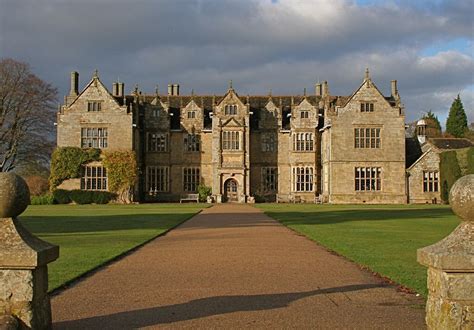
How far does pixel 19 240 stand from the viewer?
19.2 feet

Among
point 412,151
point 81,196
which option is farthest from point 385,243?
point 412,151

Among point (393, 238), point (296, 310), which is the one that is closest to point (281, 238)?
point (393, 238)

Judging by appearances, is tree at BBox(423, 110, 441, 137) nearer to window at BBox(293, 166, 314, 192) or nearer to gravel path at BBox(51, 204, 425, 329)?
window at BBox(293, 166, 314, 192)

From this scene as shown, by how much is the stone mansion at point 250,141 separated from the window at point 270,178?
0.27 feet

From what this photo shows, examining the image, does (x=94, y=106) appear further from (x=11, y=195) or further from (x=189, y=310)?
(x=11, y=195)

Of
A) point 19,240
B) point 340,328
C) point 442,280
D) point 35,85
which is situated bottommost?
point 340,328

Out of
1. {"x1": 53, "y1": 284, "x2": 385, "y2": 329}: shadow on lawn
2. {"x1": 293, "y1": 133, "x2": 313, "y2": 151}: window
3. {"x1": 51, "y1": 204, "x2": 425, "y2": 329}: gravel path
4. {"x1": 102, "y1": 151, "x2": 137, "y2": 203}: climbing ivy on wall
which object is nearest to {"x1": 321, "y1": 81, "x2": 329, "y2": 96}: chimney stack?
{"x1": 293, "y1": 133, "x2": 313, "y2": 151}: window

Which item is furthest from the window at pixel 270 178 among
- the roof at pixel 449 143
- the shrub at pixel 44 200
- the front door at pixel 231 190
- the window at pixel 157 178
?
the shrub at pixel 44 200

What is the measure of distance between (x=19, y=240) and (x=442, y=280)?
13.1 feet

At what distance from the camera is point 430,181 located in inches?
1825

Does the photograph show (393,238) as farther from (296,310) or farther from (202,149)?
(202,149)

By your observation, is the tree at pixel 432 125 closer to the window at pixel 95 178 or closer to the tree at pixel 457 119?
the tree at pixel 457 119

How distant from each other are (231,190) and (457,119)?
131ft

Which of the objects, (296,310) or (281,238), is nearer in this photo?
(296,310)
